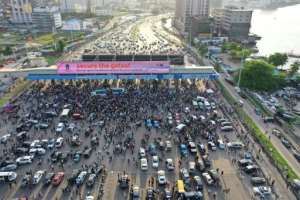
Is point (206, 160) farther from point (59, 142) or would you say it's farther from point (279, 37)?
point (279, 37)

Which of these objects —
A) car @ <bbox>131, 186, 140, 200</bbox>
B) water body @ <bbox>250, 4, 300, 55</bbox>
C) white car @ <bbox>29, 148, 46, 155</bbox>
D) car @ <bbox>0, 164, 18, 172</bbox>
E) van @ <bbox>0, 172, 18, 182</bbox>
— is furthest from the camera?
water body @ <bbox>250, 4, 300, 55</bbox>

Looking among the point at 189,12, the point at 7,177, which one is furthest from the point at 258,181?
the point at 189,12

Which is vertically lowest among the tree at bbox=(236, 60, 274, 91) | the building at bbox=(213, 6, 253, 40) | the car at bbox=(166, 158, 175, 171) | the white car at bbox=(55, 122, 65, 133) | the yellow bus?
the yellow bus

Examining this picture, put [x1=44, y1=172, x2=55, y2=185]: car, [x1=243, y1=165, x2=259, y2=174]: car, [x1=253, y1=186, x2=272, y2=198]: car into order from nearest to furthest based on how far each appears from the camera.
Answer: [x1=253, y1=186, x2=272, y2=198]: car → [x1=44, y1=172, x2=55, y2=185]: car → [x1=243, y1=165, x2=259, y2=174]: car

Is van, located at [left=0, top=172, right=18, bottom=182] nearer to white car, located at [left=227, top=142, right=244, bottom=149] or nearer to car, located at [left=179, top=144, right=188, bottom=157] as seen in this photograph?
car, located at [left=179, top=144, right=188, bottom=157]

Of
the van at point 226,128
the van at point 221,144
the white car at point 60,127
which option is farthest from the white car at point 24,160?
the van at point 226,128

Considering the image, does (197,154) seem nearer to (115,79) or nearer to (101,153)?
(101,153)

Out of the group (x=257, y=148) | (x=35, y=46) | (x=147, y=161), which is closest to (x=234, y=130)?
(x=257, y=148)

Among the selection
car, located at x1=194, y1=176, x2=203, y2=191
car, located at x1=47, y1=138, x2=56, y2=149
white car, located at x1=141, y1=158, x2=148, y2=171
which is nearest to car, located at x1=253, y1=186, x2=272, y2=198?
car, located at x1=194, y1=176, x2=203, y2=191
